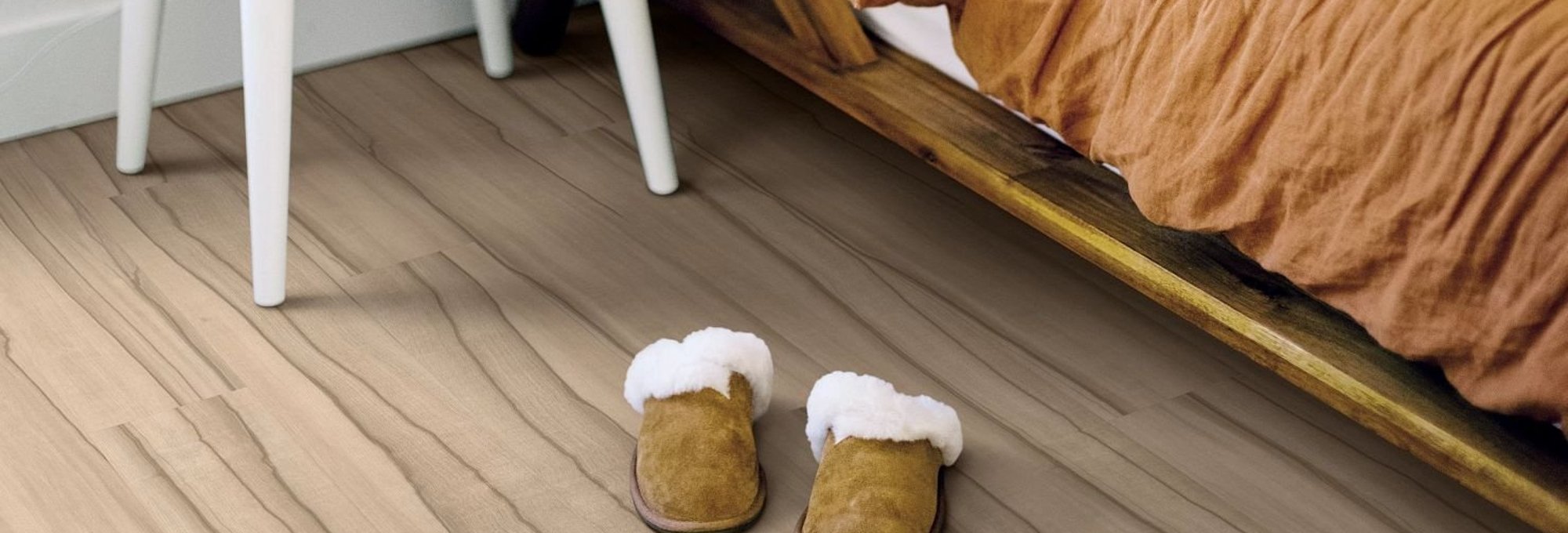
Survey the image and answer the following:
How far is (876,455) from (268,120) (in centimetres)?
57

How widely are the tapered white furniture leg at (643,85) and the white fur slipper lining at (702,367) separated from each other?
36 cm

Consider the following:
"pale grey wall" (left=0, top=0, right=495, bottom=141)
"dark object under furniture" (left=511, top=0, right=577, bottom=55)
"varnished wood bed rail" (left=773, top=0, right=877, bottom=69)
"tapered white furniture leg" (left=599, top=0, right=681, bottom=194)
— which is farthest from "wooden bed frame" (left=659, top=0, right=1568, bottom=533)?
"pale grey wall" (left=0, top=0, right=495, bottom=141)

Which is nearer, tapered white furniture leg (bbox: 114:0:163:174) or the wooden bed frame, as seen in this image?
the wooden bed frame

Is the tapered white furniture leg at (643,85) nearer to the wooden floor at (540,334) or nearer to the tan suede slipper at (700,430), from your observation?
the wooden floor at (540,334)

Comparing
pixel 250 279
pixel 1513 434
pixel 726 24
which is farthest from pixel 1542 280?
pixel 250 279

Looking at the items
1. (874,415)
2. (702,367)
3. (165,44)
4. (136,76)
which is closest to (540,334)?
(702,367)

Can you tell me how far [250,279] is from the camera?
57.9 inches

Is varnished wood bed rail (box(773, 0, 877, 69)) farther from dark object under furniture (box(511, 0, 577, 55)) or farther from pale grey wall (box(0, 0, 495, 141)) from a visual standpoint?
pale grey wall (box(0, 0, 495, 141))

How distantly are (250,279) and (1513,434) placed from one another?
106 cm

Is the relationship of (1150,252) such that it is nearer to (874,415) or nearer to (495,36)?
(874,415)

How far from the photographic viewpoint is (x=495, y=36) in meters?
1.85

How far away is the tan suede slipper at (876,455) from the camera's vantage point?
1.11 metres

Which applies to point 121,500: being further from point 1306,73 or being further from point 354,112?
point 1306,73

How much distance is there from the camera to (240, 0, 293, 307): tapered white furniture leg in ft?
4.20
